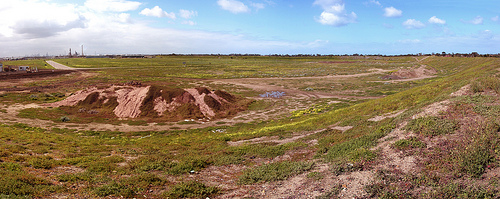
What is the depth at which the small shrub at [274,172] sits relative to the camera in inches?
448

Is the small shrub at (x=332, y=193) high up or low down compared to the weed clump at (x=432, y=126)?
down

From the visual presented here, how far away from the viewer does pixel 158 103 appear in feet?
112

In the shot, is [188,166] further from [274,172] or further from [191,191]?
[274,172]

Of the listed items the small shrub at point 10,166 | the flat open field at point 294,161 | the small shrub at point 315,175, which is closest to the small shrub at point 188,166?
the flat open field at point 294,161

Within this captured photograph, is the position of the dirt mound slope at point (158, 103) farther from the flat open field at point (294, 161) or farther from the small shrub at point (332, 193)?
the small shrub at point (332, 193)

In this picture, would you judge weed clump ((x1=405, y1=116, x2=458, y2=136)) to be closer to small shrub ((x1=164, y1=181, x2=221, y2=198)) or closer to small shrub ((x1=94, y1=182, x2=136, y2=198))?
small shrub ((x1=164, y1=181, x2=221, y2=198))

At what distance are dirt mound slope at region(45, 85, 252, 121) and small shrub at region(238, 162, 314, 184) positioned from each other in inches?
798

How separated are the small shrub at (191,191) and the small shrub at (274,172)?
64.1 inches

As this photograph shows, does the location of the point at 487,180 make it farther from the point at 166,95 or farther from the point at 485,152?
the point at 166,95

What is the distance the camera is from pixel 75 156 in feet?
49.2

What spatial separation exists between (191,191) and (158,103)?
85.4ft

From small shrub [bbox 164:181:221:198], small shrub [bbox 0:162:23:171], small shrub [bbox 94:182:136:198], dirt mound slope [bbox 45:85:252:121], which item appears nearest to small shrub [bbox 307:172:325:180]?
small shrub [bbox 164:181:221:198]

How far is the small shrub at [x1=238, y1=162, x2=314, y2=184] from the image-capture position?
11377 millimetres

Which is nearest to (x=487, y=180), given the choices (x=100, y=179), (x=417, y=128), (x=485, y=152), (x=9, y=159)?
(x=485, y=152)
